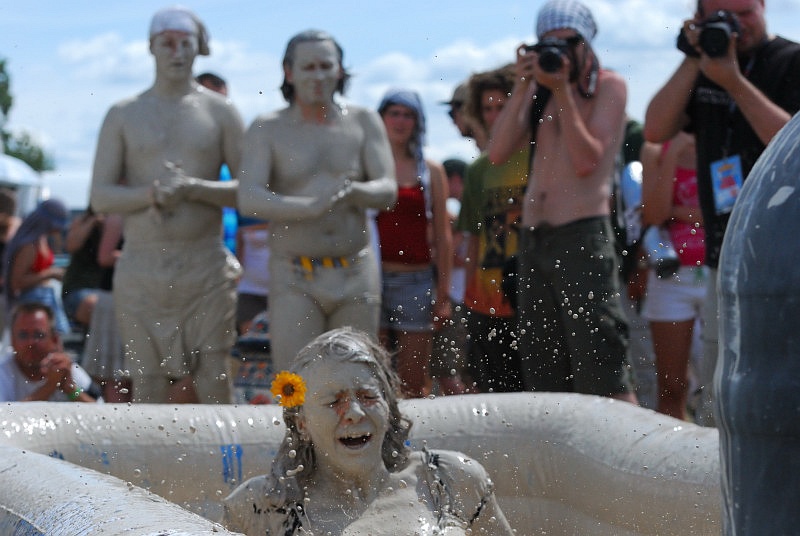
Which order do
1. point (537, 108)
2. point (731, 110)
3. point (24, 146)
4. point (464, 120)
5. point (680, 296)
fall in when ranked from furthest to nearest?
point (24, 146) → point (464, 120) → point (680, 296) → point (537, 108) → point (731, 110)

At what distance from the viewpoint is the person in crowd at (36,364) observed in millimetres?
5477

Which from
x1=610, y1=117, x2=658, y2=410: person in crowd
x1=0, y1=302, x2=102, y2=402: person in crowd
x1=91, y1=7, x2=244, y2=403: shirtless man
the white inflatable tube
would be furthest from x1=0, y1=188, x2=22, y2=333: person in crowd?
x1=610, y1=117, x2=658, y2=410: person in crowd

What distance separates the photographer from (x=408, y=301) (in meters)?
5.72

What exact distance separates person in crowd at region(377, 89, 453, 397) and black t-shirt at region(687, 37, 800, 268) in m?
1.53

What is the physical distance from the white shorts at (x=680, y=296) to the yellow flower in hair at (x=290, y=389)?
2.73 metres

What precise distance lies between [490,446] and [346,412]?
1075 mm

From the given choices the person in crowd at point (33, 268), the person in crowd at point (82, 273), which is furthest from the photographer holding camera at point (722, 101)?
the person in crowd at point (33, 268)

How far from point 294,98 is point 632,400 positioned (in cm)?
190

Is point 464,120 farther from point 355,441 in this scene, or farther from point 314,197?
point 355,441

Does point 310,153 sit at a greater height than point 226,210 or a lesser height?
greater

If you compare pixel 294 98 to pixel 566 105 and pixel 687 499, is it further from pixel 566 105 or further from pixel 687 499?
pixel 687 499

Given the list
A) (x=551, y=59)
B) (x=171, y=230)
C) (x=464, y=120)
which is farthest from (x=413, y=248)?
(x=551, y=59)

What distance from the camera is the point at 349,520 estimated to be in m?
3.25

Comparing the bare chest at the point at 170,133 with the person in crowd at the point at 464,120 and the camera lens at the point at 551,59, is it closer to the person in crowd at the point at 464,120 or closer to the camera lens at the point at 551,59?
the person in crowd at the point at 464,120
